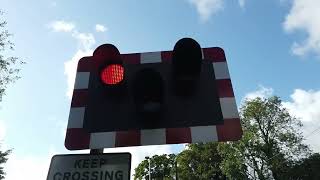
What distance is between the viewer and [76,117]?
307 centimetres

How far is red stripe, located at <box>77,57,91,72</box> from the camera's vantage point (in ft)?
11.2

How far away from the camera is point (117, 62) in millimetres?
2943

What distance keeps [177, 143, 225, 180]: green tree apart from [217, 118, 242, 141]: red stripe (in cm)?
4559

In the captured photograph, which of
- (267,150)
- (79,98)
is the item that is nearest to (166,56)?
(79,98)

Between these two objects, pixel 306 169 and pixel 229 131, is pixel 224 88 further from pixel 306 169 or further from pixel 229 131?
pixel 306 169

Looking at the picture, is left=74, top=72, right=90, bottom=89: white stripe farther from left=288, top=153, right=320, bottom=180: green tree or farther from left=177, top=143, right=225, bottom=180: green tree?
left=177, top=143, right=225, bottom=180: green tree

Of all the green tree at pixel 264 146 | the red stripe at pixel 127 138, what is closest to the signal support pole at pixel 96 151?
the red stripe at pixel 127 138

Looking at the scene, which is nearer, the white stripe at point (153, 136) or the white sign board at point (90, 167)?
the white sign board at point (90, 167)

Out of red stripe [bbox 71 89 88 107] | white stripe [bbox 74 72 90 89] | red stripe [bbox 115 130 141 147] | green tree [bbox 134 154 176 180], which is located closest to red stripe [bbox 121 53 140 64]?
white stripe [bbox 74 72 90 89]

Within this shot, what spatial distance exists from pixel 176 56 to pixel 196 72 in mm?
218

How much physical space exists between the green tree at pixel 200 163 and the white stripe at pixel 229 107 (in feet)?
149

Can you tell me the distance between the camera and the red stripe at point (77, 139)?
2910 mm

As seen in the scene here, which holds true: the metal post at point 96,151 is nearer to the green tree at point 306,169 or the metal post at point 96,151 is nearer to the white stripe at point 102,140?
the white stripe at point 102,140

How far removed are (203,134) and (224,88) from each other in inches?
21.7
